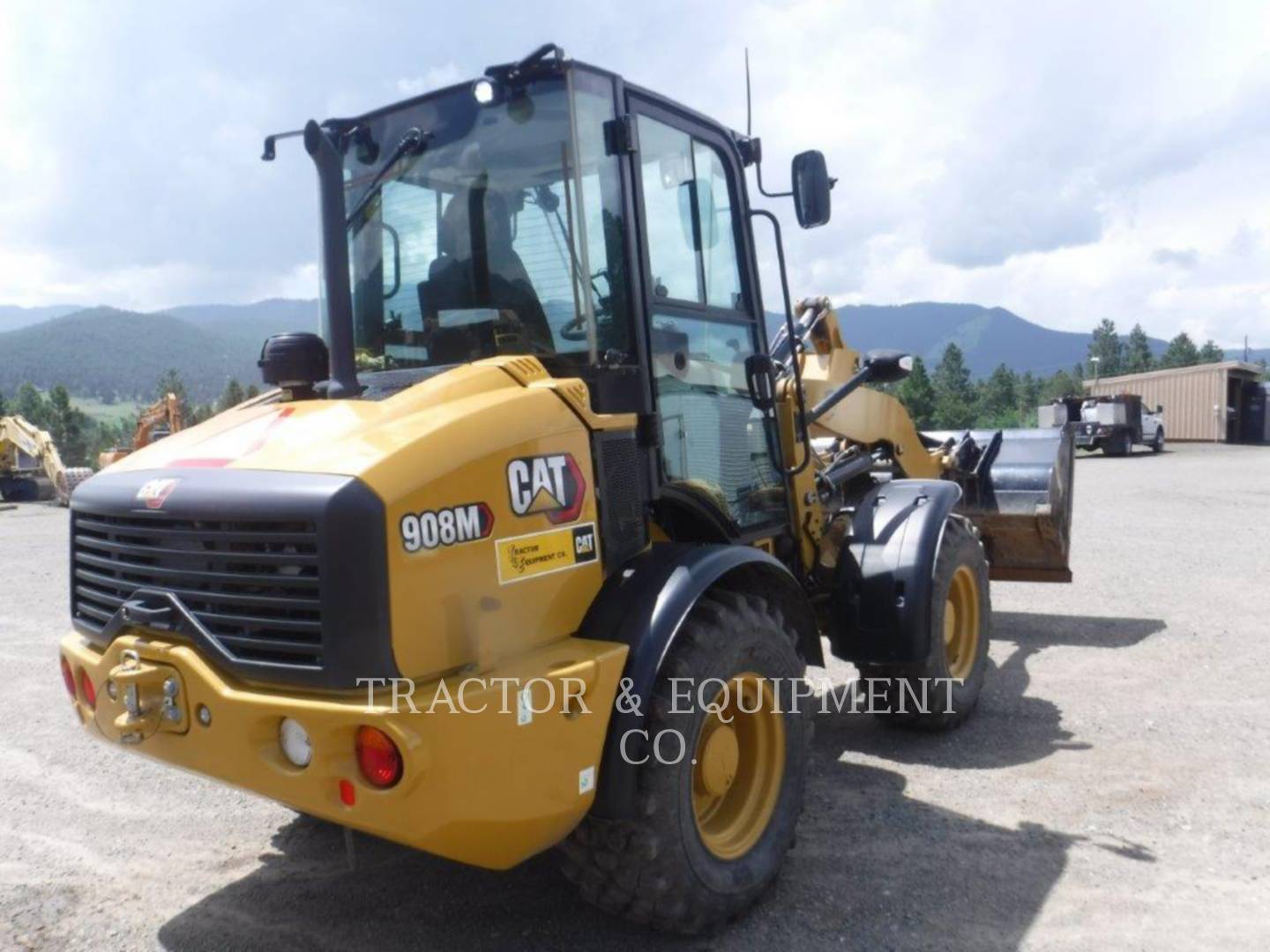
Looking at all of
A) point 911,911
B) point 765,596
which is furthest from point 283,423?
point 911,911

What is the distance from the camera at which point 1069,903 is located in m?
3.49

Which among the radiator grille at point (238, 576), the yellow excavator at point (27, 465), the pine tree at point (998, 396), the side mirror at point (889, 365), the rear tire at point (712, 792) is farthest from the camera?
the pine tree at point (998, 396)

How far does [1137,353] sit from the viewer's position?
316ft

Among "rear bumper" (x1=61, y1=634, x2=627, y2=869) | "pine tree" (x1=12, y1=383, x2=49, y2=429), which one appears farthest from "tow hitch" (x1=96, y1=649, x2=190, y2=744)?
"pine tree" (x1=12, y1=383, x2=49, y2=429)

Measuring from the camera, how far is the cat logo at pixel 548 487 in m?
2.93

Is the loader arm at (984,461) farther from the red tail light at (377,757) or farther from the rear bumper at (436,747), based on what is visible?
the red tail light at (377,757)

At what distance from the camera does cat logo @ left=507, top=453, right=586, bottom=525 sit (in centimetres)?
293

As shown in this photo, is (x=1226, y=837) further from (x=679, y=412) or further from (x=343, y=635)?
(x=343, y=635)

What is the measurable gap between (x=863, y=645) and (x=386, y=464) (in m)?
2.74

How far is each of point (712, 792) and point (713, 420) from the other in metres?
1.39

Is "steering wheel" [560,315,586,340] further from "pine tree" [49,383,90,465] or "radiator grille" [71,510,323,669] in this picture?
"pine tree" [49,383,90,465]

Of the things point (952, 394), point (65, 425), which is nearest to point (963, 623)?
point (65, 425)

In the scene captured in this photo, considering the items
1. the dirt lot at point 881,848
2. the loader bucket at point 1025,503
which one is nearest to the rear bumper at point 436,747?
the dirt lot at point 881,848

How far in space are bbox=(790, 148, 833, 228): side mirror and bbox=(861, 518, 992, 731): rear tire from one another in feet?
5.82
